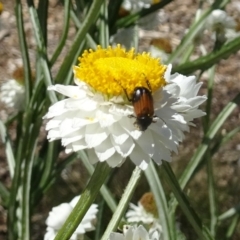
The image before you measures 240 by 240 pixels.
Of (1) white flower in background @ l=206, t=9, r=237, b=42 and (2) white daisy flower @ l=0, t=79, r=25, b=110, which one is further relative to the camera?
(2) white daisy flower @ l=0, t=79, r=25, b=110

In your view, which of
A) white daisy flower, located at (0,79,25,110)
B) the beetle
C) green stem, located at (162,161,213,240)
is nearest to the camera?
the beetle

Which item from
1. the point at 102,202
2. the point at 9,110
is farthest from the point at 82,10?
the point at 9,110

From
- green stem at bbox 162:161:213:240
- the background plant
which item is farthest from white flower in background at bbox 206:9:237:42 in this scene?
green stem at bbox 162:161:213:240

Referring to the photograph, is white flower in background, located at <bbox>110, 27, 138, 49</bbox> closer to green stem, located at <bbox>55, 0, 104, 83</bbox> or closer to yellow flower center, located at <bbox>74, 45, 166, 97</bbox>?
green stem, located at <bbox>55, 0, 104, 83</bbox>

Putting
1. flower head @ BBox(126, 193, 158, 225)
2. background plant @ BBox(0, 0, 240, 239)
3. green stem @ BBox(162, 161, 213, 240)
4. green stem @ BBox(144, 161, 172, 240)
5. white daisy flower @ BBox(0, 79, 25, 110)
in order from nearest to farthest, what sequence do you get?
green stem @ BBox(162, 161, 213, 240)
green stem @ BBox(144, 161, 172, 240)
background plant @ BBox(0, 0, 240, 239)
flower head @ BBox(126, 193, 158, 225)
white daisy flower @ BBox(0, 79, 25, 110)

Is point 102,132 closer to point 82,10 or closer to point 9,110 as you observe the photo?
point 82,10

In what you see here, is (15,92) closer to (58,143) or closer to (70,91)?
(58,143)

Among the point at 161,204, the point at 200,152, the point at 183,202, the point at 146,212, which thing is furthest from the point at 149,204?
the point at 183,202

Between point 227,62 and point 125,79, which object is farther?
point 227,62
